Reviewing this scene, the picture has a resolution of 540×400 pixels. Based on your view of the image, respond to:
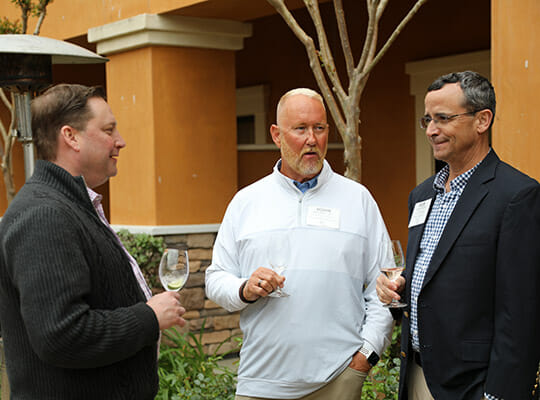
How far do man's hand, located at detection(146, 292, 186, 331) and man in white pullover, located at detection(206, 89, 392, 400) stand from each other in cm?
55

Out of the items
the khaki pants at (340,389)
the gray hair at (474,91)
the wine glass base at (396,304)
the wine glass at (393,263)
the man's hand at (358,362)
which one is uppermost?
the gray hair at (474,91)

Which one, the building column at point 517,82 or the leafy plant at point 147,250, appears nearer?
the building column at point 517,82

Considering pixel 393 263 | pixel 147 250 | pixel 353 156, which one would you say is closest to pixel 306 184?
pixel 393 263

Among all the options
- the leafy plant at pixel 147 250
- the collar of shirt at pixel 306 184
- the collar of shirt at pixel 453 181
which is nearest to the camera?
the collar of shirt at pixel 453 181

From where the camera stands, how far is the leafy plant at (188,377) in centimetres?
482

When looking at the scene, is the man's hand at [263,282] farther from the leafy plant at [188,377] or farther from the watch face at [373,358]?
the leafy plant at [188,377]

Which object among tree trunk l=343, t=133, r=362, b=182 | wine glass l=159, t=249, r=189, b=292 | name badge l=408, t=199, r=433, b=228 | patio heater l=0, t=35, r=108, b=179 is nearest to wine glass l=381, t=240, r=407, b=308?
name badge l=408, t=199, r=433, b=228

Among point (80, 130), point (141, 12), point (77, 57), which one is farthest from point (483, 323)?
point (141, 12)

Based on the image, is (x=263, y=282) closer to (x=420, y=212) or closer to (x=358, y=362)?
(x=358, y=362)

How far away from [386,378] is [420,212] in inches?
73.3

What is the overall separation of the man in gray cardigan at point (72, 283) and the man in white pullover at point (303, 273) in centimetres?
68

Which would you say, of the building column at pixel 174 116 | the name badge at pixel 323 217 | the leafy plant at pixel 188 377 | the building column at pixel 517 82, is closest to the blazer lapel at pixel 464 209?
the name badge at pixel 323 217

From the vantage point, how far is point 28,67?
4.99 metres

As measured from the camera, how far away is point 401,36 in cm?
793
